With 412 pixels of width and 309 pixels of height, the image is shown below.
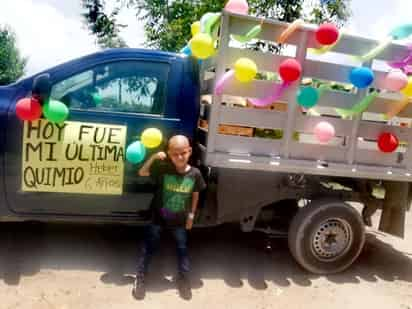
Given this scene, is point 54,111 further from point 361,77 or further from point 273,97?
point 361,77

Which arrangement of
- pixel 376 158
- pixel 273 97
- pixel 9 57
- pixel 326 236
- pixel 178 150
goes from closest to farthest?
pixel 178 150 → pixel 273 97 → pixel 376 158 → pixel 326 236 → pixel 9 57

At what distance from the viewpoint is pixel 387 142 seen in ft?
12.1

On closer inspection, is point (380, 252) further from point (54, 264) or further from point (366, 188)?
point (54, 264)

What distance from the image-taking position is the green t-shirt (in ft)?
11.0

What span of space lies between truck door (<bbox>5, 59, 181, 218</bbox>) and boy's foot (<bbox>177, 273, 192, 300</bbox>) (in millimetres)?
684

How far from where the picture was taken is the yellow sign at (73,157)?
329cm

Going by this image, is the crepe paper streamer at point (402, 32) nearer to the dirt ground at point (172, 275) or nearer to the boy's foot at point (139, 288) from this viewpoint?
the dirt ground at point (172, 275)

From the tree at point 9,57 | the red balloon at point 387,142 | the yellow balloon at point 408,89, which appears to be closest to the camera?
the yellow balloon at point 408,89

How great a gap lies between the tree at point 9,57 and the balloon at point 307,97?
128ft

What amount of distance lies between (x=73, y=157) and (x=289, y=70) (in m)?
1.90

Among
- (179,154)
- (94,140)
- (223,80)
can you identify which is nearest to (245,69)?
(223,80)

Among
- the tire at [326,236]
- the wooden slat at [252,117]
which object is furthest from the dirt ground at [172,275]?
the wooden slat at [252,117]

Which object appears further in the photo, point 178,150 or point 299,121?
point 299,121

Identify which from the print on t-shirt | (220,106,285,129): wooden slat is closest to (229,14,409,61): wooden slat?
(220,106,285,129): wooden slat
